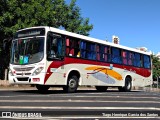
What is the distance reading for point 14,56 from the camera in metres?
18.2

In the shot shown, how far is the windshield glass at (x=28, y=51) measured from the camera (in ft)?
56.3

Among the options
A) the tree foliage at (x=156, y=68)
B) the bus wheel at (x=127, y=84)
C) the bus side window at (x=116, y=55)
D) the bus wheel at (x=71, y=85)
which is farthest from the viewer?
the tree foliage at (x=156, y=68)

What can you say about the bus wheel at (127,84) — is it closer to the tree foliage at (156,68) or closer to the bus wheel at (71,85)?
the bus wheel at (71,85)

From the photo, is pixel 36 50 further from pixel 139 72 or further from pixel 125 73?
pixel 139 72

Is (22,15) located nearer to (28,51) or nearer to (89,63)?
(89,63)

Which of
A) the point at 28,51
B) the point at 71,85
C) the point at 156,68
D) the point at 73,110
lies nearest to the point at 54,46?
the point at 28,51

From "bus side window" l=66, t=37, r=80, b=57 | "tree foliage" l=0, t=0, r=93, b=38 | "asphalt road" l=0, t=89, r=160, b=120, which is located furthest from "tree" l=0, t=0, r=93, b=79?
"asphalt road" l=0, t=89, r=160, b=120

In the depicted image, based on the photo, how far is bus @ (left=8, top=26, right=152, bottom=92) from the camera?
17156 millimetres

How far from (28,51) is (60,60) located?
1.60 m

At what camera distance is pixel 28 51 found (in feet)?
57.4

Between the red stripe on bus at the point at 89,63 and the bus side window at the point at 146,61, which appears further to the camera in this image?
the bus side window at the point at 146,61

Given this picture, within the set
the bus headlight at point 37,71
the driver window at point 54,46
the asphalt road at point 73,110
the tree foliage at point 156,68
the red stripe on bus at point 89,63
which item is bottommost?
the asphalt road at point 73,110

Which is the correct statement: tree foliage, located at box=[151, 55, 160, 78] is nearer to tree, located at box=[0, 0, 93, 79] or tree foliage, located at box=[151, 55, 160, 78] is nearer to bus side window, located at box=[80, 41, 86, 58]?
tree, located at box=[0, 0, 93, 79]

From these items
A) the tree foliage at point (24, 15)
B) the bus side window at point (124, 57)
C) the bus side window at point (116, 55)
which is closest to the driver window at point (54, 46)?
the bus side window at point (116, 55)
